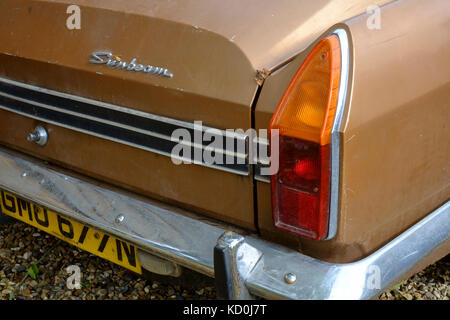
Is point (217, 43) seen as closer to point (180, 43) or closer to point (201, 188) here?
point (180, 43)

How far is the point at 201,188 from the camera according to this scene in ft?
6.63

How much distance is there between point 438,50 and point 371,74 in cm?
36

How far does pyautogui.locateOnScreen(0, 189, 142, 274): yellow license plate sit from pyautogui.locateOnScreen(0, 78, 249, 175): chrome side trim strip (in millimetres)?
364

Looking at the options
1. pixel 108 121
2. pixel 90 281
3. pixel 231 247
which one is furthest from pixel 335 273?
pixel 90 281

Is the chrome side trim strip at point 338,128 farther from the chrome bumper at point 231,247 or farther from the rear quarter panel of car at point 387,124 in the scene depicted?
the chrome bumper at point 231,247

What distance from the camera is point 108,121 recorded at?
2143 millimetres

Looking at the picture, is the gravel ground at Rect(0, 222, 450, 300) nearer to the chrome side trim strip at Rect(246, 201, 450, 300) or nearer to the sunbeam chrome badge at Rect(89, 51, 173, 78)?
the chrome side trim strip at Rect(246, 201, 450, 300)

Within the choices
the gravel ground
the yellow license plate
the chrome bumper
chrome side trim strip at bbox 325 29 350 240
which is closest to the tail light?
chrome side trim strip at bbox 325 29 350 240

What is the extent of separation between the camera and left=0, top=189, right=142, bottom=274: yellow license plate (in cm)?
229

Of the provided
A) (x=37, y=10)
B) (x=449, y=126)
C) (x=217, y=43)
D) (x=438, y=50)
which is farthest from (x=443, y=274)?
(x=37, y=10)

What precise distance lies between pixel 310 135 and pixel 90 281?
160 cm

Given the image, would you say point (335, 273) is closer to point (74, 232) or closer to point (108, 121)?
point (108, 121)

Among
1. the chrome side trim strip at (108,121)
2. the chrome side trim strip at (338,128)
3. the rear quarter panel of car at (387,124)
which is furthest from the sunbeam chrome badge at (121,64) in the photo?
the chrome side trim strip at (338,128)

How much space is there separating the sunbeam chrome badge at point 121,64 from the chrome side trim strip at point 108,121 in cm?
14
